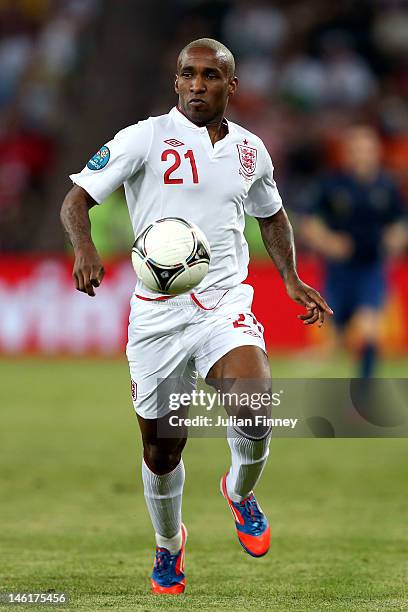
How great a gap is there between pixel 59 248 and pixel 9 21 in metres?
5.82

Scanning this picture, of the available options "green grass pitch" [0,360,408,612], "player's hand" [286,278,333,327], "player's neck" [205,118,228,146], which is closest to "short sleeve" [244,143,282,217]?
"player's neck" [205,118,228,146]

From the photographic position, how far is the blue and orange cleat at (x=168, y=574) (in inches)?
221

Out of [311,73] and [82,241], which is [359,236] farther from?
[311,73]

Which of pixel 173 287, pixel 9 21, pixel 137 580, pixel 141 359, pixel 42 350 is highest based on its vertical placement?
pixel 9 21

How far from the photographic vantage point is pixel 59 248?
65.9 feet

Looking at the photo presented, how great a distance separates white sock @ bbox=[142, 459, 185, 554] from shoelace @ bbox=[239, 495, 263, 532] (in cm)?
32

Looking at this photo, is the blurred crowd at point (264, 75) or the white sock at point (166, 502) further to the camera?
the blurred crowd at point (264, 75)

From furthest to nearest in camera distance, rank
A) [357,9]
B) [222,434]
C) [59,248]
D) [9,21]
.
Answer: [9,21] < [357,9] < [59,248] < [222,434]

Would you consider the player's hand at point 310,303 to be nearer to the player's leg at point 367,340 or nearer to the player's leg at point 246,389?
the player's leg at point 246,389

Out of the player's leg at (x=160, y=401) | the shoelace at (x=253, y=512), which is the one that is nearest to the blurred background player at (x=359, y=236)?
the shoelace at (x=253, y=512)

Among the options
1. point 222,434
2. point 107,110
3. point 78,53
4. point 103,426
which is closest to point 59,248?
point 107,110

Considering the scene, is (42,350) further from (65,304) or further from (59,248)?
(59,248)

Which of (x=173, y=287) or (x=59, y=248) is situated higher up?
(x=173, y=287)

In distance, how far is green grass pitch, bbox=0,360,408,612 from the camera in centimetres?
→ 555
